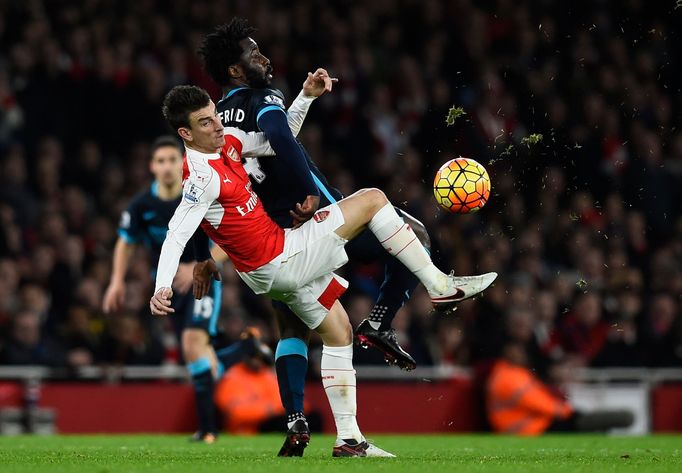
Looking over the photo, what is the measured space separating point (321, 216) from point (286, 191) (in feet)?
1.53

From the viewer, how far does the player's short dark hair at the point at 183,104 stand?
6.85m

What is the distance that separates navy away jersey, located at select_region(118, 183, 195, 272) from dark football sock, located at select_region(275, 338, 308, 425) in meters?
3.15

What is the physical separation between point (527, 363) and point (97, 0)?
21.1 ft

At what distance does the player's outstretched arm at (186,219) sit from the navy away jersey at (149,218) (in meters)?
3.70

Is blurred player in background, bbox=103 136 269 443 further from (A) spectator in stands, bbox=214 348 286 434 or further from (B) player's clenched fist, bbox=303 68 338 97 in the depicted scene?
(B) player's clenched fist, bbox=303 68 338 97

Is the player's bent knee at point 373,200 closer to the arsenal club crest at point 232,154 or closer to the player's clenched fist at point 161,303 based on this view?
the arsenal club crest at point 232,154

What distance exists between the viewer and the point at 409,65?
1600 cm

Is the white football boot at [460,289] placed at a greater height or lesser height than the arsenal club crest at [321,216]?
lesser

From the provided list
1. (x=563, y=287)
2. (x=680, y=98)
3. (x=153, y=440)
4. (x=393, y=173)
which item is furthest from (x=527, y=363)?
(x=680, y=98)

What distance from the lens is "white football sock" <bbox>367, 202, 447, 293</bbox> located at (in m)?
7.03

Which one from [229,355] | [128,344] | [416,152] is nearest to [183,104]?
[229,355]

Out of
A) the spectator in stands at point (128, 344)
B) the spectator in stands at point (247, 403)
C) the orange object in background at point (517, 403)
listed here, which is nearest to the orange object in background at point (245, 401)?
the spectator in stands at point (247, 403)

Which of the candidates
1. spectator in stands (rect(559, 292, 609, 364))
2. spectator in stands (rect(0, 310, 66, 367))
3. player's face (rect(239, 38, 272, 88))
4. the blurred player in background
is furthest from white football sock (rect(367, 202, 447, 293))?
spectator in stands (rect(559, 292, 609, 364))

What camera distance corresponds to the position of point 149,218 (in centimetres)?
1046
